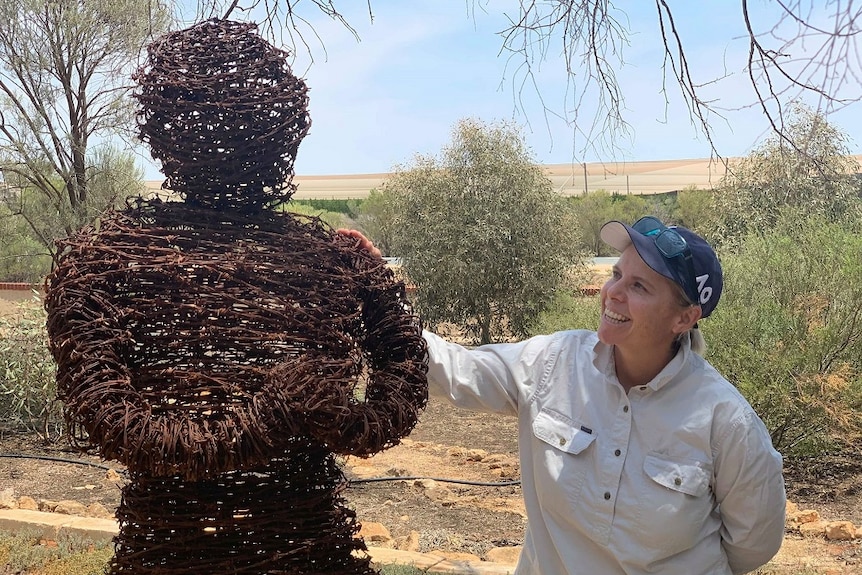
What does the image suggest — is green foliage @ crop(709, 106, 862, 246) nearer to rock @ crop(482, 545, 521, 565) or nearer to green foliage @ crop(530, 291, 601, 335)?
green foliage @ crop(530, 291, 601, 335)

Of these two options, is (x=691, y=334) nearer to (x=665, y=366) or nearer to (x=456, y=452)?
(x=665, y=366)

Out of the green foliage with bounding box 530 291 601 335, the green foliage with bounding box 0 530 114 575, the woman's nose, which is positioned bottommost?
the green foliage with bounding box 0 530 114 575

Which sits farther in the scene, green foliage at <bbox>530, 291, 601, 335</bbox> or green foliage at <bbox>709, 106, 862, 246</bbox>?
green foliage at <bbox>709, 106, 862, 246</bbox>

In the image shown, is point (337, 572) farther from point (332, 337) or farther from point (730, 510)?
point (730, 510)

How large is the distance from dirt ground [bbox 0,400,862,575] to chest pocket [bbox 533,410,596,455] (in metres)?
2.46

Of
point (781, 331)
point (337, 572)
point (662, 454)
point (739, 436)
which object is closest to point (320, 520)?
point (337, 572)

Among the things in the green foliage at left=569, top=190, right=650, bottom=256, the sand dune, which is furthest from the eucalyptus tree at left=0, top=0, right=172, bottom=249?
the sand dune

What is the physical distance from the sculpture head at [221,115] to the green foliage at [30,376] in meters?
5.38

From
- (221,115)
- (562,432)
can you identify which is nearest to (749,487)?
(562,432)

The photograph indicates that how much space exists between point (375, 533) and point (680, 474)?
3.14m

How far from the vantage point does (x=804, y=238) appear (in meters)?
7.40

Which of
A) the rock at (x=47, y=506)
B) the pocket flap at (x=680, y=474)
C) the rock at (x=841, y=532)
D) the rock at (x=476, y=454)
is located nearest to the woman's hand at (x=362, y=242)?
the pocket flap at (x=680, y=474)

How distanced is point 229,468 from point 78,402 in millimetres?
374

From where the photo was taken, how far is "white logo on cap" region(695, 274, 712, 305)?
2168 mm
